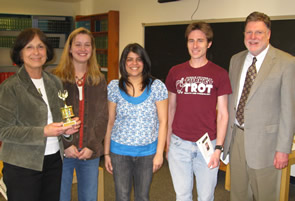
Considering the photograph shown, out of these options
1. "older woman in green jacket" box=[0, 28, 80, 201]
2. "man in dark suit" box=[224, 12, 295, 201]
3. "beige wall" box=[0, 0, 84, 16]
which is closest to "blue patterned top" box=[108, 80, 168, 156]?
"older woman in green jacket" box=[0, 28, 80, 201]

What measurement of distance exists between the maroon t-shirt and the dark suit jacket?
22 cm

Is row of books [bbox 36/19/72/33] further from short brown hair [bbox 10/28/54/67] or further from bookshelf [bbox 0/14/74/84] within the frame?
short brown hair [bbox 10/28/54/67]

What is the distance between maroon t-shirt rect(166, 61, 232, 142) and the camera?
204 centimetres

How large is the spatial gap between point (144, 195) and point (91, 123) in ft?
2.05

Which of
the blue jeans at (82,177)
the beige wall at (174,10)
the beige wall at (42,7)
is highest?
the beige wall at (42,7)

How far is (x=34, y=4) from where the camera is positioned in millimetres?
7301

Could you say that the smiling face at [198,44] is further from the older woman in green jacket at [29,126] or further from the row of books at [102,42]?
the row of books at [102,42]

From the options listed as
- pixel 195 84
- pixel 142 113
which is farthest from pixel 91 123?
pixel 195 84

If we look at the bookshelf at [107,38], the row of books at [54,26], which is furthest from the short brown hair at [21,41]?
the row of books at [54,26]

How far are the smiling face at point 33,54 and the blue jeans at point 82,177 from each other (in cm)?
68

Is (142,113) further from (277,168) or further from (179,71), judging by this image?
(277,168)

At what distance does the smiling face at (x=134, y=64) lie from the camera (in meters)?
2.02

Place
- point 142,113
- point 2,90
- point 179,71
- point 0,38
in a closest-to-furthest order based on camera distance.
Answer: point 2,90, point 142,113, point 179,71, point 0,38

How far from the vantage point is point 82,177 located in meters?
2.11
